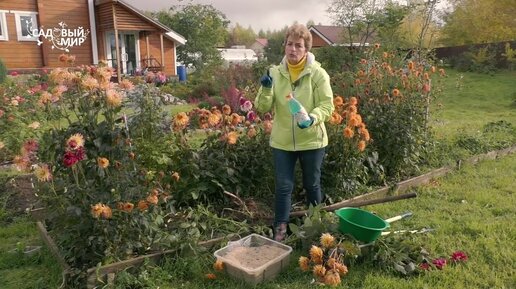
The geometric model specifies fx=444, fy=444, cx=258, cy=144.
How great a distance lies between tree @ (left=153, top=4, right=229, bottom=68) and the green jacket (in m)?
25.6

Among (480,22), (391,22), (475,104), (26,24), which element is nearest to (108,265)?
(475,104)

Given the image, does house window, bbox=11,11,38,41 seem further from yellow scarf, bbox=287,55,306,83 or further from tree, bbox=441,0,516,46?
tree, bbox=441,0,516,46

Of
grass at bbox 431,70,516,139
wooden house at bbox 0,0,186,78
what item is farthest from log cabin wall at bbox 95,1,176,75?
grass at bbox 431,70,516,139

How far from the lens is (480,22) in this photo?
84.6ft

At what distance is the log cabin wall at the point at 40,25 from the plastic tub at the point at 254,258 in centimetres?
1579

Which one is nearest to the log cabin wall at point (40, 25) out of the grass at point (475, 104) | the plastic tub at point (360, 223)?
the grass at point (475, 104)

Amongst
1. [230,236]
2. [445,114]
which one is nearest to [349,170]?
[230,236]

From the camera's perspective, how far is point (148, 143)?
3525 millimetres

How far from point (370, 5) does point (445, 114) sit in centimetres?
550

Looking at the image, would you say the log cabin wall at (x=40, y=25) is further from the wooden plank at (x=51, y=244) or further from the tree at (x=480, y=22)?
the tree at (x=480, y=22)

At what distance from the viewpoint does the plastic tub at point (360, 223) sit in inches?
122

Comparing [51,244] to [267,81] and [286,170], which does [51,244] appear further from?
[267,81]

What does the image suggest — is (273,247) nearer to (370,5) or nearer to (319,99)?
(319,99)

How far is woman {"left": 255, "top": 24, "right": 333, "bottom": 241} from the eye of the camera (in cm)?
337
